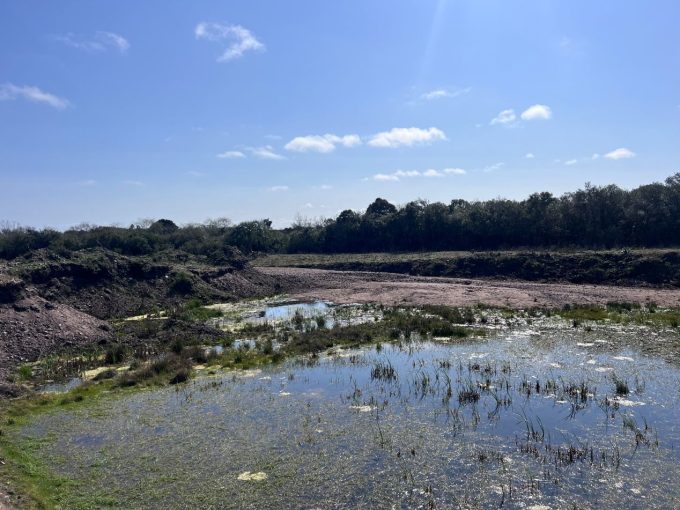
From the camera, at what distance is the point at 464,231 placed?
70.5 metres

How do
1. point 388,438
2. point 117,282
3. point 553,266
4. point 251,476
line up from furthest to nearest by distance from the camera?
point 553,266, point 117,282, point 388,438, point 251,476

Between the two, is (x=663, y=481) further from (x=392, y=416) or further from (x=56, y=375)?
(x=56, y=375)

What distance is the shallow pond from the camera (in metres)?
9.80

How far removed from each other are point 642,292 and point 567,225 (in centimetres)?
2848

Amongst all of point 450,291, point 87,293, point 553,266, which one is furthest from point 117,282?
point 553,266

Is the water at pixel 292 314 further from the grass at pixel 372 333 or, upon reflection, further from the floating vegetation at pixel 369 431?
the floating vegetation at pixel 369 431

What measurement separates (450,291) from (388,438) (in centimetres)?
2856

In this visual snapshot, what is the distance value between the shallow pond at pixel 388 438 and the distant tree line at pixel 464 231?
41825 mm

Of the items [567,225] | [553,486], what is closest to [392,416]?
[553,486]

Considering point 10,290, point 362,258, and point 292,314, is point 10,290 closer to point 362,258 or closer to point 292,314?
point 292,314

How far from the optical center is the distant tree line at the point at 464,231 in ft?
186

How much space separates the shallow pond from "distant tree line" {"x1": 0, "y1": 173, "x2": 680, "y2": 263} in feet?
137

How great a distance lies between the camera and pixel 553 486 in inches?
384

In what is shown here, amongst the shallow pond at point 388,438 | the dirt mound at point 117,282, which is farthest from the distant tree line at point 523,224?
the shallow pond at point 388,438
